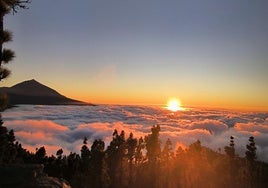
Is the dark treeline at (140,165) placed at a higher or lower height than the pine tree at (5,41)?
lower

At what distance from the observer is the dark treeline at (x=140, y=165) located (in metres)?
93.9

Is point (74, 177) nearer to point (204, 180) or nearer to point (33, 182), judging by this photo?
point (204, 180)

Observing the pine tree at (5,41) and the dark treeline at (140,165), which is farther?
the dark treeline at (140,165)

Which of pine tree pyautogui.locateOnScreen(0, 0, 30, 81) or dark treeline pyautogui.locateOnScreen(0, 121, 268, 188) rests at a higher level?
pine tree pyautogui.locateOnScreen(0, 0, 30, 81)

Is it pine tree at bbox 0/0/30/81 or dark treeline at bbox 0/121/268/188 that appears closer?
pine tree at bbox 0/0/30/81

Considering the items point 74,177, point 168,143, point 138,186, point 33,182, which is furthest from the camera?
point 168,143

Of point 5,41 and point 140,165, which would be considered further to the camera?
point 140,165

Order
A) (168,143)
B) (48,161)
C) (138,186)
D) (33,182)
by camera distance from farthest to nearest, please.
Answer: (168,143) < (138,186) < (48,161) < (33,182)

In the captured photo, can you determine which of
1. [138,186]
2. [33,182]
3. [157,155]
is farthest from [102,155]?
[33,182]

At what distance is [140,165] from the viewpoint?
127 metres

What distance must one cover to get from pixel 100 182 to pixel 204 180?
5394 cm

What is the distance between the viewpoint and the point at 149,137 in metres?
126

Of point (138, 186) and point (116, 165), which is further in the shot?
point (138, 186)

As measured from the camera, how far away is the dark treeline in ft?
308
